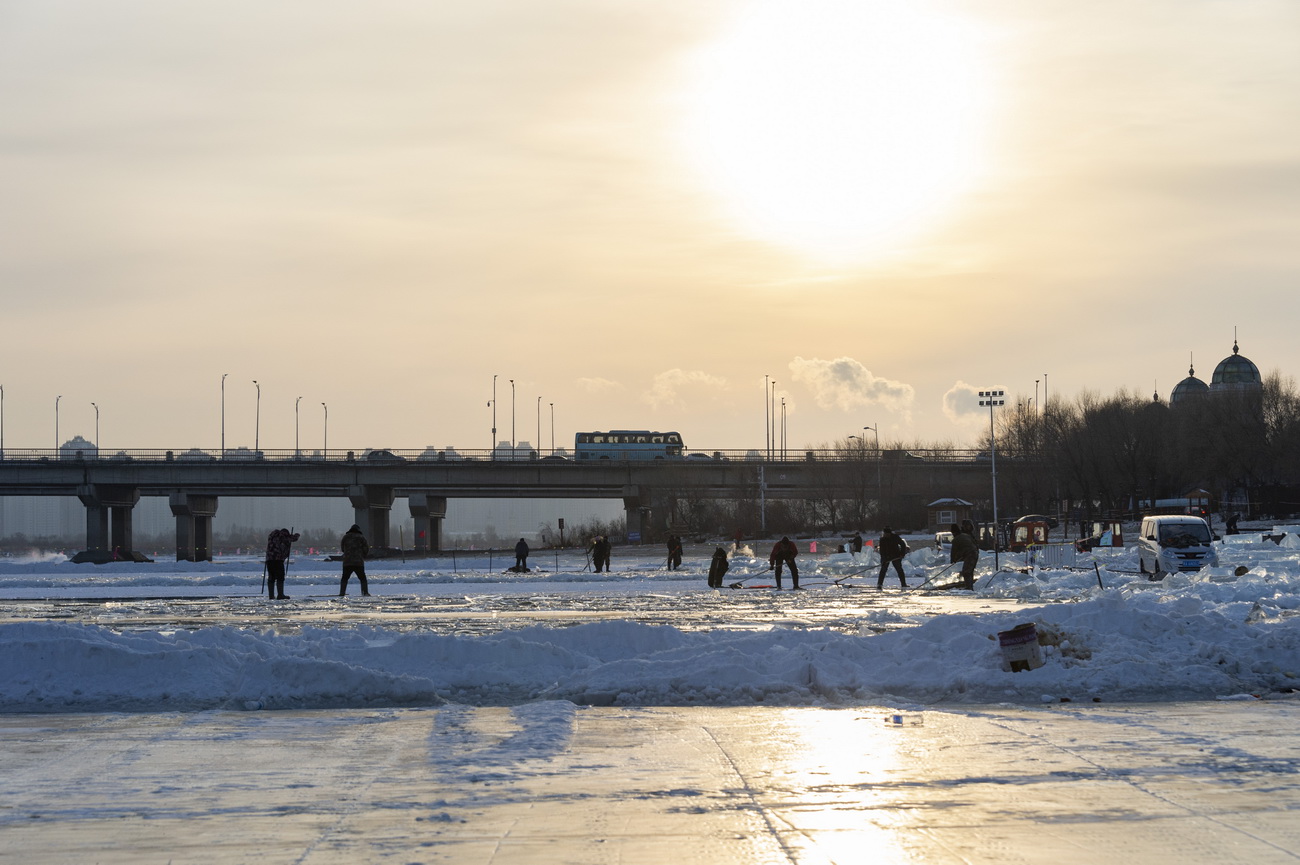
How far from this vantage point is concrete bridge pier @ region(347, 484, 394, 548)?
101250mm

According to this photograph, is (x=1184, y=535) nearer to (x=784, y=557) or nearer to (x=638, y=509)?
(x=784, y=557)

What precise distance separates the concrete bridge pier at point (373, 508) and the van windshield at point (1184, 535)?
73499 millimetres

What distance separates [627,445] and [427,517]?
64.4ft

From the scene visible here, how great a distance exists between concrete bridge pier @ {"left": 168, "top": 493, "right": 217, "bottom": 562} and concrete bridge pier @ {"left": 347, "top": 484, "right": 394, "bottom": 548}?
1237 cm

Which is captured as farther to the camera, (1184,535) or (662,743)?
(1184,535)

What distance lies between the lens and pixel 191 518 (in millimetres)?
108125

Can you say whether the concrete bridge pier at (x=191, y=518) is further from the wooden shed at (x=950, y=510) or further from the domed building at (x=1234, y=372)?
the domed building at (x=1234, y=372)

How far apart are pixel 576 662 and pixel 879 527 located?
86.8 metres

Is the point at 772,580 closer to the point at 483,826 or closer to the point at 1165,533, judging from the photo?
the point at 1165,533

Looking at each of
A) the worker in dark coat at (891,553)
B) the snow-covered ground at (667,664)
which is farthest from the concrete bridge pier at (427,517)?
the snow-covered ground at (667,664)

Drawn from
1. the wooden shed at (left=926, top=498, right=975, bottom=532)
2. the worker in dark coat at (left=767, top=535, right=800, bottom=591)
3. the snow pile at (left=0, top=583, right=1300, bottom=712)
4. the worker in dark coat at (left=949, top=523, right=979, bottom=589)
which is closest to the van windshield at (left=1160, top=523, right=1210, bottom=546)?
the worker in dark coat at (left=949, top=523, right=979, bottom=589)

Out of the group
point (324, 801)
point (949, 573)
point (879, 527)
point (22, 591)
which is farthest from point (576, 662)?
point (879, 527)

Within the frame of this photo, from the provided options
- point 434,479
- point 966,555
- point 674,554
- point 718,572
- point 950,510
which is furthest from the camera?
Answer: point 434,479

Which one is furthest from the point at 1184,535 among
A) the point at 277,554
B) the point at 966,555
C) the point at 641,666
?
the point at 641,666
